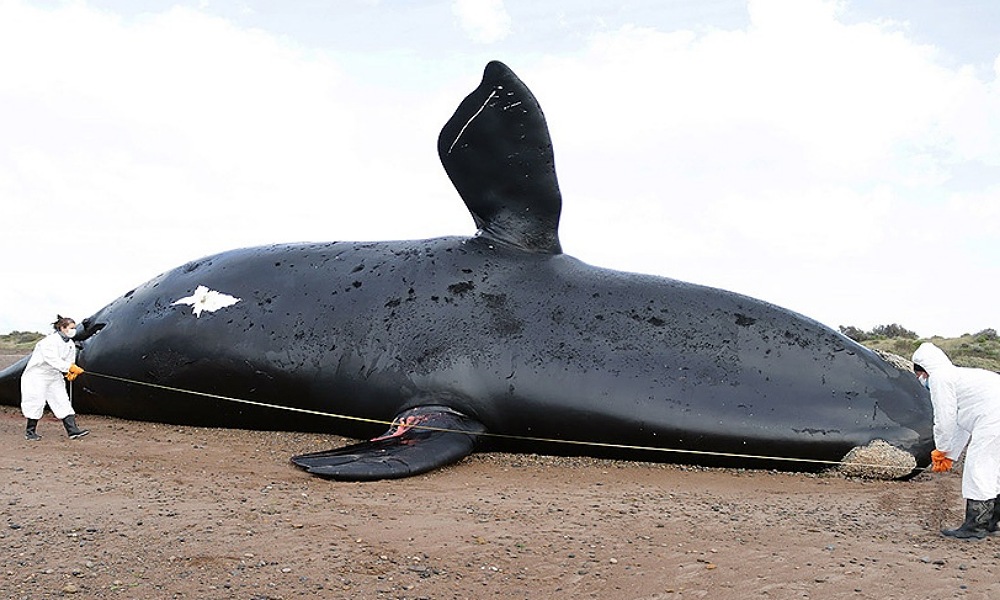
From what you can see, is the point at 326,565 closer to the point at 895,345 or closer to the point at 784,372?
the point at 784,372

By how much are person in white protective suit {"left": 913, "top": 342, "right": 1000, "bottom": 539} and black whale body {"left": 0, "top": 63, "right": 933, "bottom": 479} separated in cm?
144

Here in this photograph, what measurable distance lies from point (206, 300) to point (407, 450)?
3883 mm

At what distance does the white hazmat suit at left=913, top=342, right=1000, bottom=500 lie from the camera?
19.9 feet

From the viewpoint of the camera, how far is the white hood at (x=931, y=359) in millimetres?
6523

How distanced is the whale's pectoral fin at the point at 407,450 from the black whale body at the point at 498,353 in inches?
1.1

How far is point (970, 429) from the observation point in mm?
6379

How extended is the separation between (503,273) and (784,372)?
2.95m

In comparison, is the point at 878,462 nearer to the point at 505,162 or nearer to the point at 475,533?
the point at 475,533

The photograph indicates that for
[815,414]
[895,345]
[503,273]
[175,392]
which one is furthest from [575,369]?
[895,345]

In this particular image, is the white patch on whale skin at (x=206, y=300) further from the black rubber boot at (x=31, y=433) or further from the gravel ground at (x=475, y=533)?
the gravel ground at (x=475, y=533)

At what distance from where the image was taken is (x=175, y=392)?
10023 mm

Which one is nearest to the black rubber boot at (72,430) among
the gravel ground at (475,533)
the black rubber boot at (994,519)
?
the gravel ground at (475,533)

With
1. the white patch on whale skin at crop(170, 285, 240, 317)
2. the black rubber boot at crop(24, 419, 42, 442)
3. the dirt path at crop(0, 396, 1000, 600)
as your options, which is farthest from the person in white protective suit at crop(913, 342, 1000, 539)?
the black rubber boot at crop(24, 419, 42, 442)

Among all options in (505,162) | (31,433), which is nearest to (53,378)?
(31,433)
